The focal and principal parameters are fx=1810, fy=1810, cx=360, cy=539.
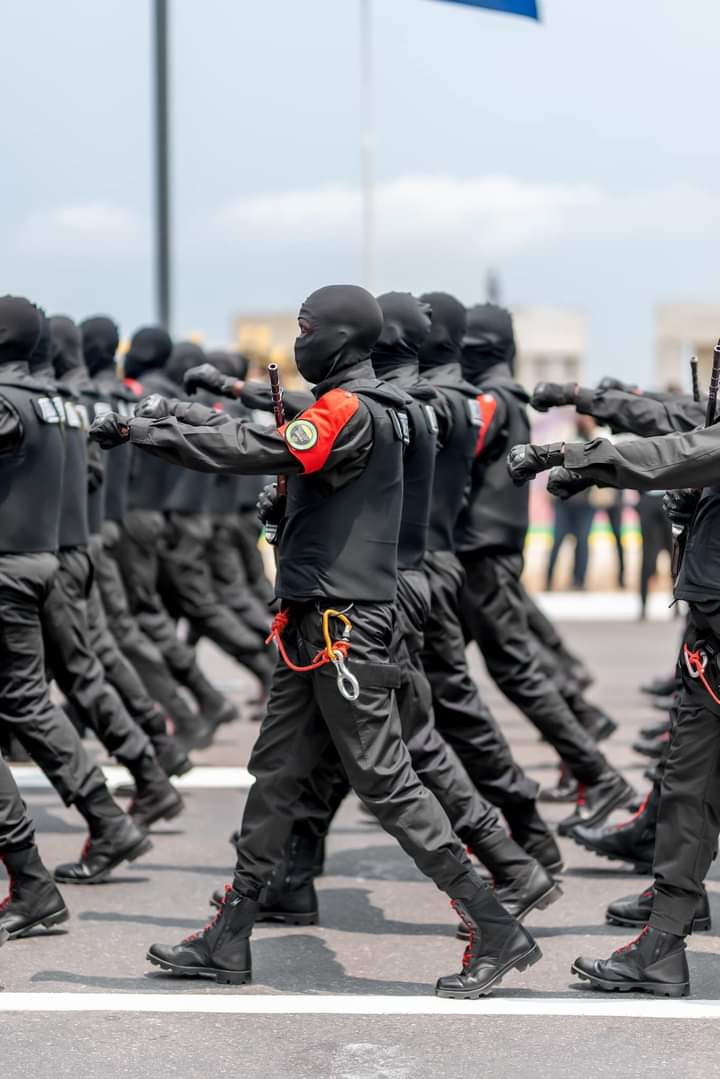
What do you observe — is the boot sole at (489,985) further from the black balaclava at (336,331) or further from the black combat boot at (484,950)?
the black balaclava at (336,331)

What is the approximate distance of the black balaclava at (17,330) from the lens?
20.9ft

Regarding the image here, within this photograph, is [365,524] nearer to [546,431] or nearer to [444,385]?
[444,385]

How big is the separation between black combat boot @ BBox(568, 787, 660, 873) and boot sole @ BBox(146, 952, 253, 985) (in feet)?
6.15

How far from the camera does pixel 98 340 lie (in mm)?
9141

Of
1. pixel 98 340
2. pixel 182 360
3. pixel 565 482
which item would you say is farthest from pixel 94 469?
pixel 565 482

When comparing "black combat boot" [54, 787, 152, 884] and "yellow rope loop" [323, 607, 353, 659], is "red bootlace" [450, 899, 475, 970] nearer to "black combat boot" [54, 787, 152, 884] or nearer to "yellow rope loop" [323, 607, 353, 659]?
"yellow rope loop" [323, 607, 353, 659]

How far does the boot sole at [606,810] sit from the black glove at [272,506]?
2640 millimetres

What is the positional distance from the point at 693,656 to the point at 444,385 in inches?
72.6

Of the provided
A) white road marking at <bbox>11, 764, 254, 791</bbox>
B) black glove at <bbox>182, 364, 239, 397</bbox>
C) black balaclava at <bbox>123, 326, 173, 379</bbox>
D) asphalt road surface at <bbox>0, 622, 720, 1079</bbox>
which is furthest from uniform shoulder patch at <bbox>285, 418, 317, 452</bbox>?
black balaclava at <bbox>123, 326, 173, 379</bbox>

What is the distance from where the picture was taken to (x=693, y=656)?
525 centimetres

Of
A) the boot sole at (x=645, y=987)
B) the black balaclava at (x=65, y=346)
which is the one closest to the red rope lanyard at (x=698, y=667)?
the boot sole at (x=645, y=987)

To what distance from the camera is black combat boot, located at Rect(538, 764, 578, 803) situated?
334 inches

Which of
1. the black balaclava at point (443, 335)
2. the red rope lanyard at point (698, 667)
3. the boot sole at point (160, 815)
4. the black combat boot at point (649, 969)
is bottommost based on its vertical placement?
the boot sole at point (160, 815)

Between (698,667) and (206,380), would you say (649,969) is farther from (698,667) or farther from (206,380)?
(206,380)
